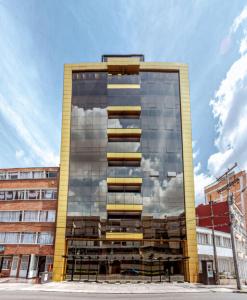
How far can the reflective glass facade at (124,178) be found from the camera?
3688 cm

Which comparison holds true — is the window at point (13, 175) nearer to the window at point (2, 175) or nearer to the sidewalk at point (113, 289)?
the window at point (2, 175)

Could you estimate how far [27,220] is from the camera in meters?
39.5

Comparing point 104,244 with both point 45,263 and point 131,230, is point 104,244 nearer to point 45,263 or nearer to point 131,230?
point 131,230

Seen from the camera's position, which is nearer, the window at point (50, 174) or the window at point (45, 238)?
the window at point (45, 238)

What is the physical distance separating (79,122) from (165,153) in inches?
532

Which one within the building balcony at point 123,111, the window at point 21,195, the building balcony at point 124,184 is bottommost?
the window at point 21,195

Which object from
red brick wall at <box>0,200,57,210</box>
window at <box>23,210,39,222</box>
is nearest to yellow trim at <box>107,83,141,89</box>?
red brick wall at <box>0,200,57,210</box>

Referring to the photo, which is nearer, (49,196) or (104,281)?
(104,281)

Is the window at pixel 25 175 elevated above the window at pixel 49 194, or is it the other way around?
the window at pixel 25 175

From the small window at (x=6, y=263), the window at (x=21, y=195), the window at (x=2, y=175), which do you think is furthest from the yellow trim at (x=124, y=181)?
the small window at (x=6, y=263)

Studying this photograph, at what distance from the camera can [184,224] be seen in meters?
38.6

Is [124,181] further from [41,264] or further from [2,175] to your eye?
[2,175]

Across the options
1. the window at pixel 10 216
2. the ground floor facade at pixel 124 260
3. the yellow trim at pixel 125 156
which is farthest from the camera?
the yellow trim at pixel 125 156

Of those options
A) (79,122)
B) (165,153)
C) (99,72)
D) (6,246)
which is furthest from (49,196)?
(99,72)
